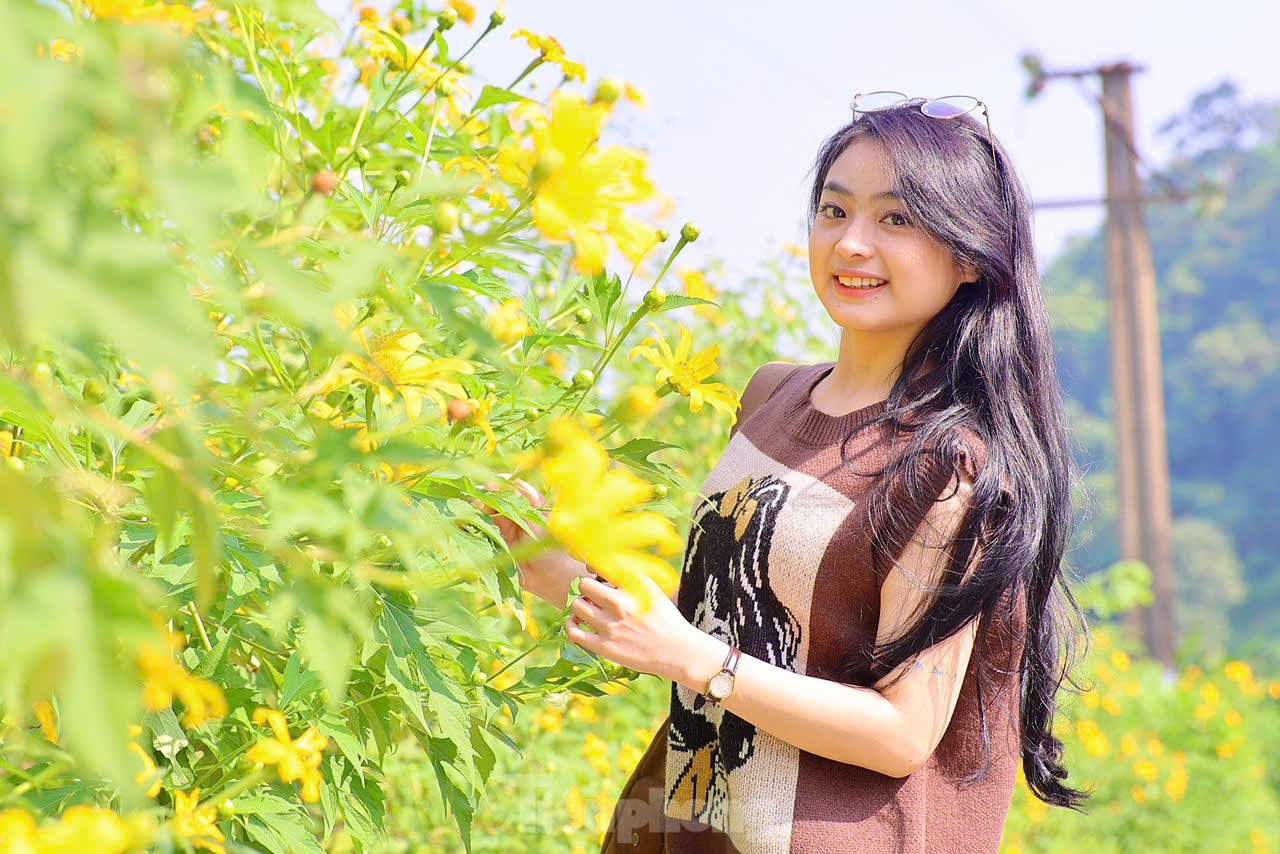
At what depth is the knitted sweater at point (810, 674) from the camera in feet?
3.71

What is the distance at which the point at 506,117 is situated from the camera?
4.00 ft

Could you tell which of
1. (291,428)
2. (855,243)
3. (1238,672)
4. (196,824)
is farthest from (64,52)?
(1238,672)

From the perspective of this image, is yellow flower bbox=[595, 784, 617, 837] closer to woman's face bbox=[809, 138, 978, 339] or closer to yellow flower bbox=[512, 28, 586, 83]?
woman's face bbox=[809, 138, 978, 339]

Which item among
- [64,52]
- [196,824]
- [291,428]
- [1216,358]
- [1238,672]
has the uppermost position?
[1216,358]

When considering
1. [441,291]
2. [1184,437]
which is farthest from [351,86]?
[1184,437]

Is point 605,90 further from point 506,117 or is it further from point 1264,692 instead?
point 1264,692

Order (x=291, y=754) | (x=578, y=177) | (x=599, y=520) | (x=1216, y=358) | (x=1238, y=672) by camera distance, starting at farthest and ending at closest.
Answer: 1. (x=1216, y=358)
2. (x=1238, y=672)
3. (x=291, y=754)
4. (x=578, y=177)
5. (x=599, y=520)

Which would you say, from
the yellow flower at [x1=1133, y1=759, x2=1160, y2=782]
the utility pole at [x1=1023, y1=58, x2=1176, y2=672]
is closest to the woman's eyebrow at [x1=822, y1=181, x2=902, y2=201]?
the yellow flower at [x1=1133, y1=759, x2=1160, y2=782]

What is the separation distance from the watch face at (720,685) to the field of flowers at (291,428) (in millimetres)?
95

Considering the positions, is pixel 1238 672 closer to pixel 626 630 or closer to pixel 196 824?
pixel 626 630

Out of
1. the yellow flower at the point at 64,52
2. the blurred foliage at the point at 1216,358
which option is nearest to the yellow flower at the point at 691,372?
the yellow flower at the point at 64,52

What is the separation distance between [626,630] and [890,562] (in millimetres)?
261

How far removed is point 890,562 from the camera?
1.11 metres

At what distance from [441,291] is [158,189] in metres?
0.27
